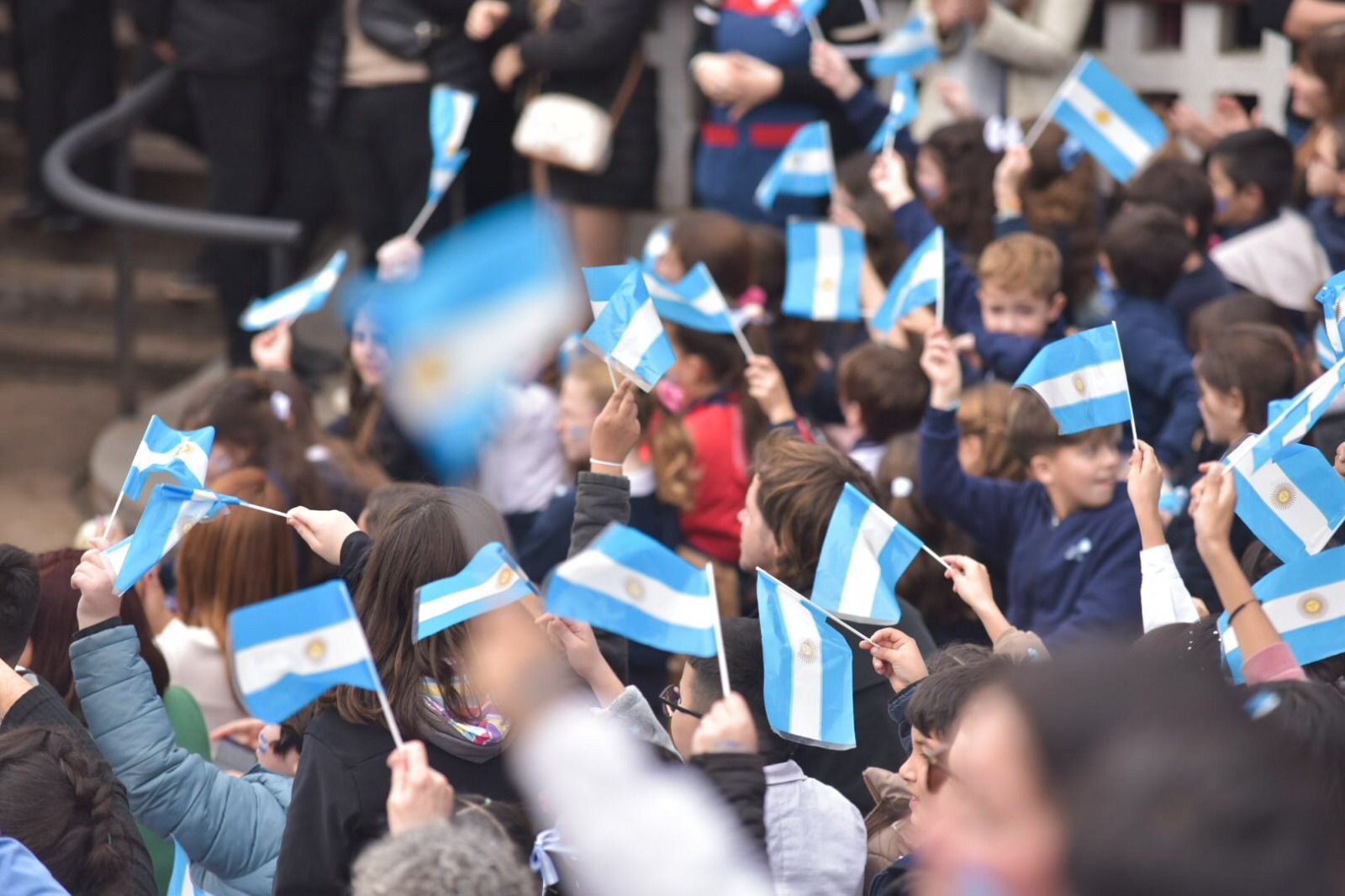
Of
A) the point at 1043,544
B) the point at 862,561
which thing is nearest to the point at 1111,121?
the point at 1043,544

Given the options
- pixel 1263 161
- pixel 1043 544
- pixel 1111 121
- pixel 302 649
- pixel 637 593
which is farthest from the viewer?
pixel 1263 161

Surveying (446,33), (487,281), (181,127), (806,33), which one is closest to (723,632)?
(487,281)

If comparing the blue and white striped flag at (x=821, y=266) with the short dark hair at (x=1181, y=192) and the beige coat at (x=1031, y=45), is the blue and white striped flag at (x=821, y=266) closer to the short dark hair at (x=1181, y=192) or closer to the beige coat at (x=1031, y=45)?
the short dark hair at (x=1181, y=192)

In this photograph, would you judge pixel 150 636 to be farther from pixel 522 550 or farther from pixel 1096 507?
pixel 1096 507

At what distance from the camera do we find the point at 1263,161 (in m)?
5.27

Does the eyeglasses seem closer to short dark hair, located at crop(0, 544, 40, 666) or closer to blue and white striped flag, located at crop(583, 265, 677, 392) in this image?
blue and white striped flag, located at crop(583, 265, 677, 392)

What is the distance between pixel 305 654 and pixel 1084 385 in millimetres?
1673

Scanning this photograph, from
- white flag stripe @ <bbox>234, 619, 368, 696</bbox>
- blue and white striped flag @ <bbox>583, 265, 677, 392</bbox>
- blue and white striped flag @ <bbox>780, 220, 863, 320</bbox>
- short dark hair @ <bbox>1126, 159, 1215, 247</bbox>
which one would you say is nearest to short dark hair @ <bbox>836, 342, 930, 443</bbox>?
blue and white striped flag @ <bbox>780, 220, 863, 320</bbox>

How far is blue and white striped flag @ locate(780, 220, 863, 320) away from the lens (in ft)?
16.0

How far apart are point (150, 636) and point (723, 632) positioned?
1.15m

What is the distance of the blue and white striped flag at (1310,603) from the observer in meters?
2.77

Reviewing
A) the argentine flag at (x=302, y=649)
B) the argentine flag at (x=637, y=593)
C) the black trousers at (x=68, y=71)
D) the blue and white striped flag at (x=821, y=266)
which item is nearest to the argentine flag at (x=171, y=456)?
the argentine flag at (x=302, y=649)

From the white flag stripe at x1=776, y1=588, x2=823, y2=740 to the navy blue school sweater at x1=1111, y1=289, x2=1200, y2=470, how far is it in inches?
76.8

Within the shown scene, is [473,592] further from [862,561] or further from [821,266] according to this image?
[821,266]
